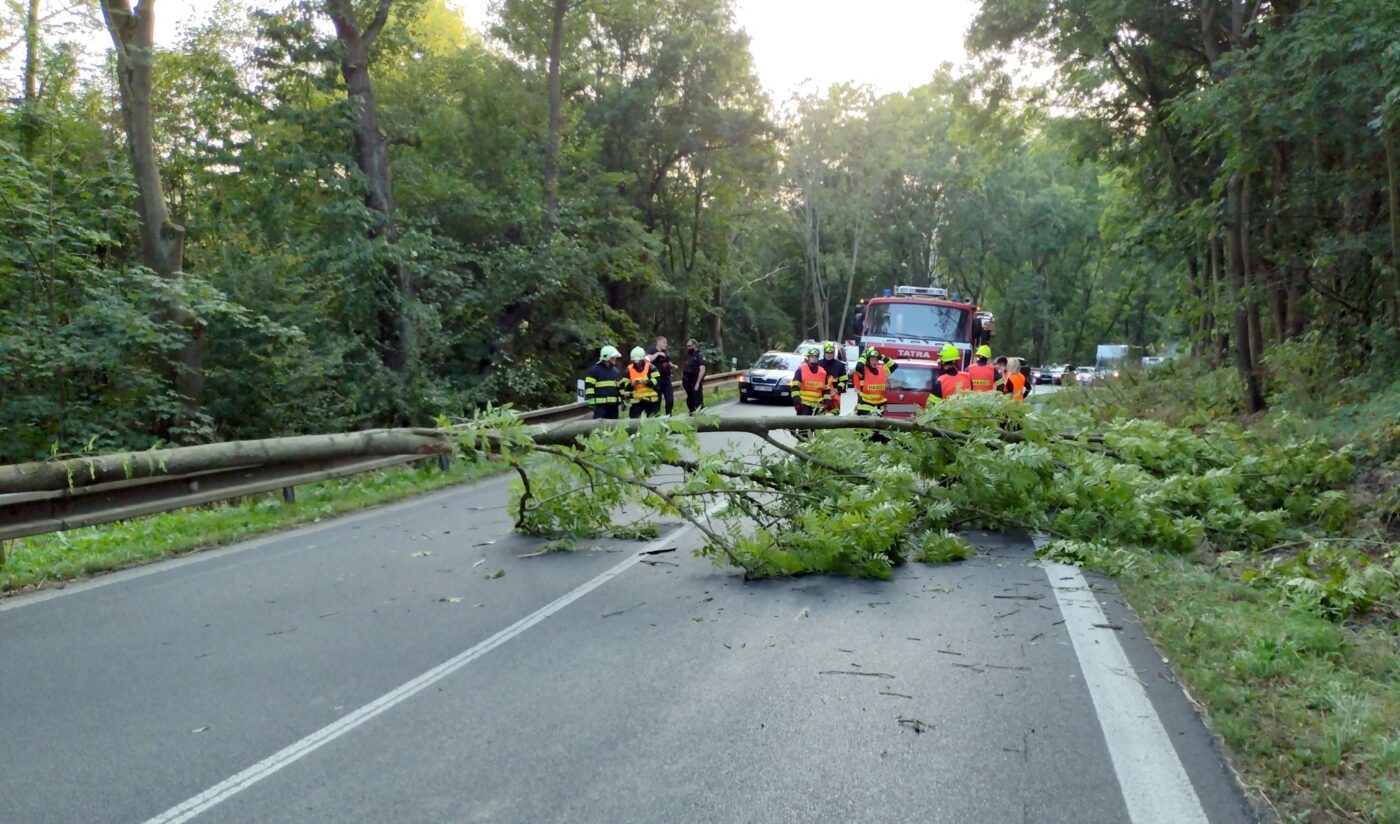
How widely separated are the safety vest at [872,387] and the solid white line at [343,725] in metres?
8.28

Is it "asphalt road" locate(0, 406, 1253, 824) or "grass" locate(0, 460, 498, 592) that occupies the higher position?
"grass" locate(0, 460, 498, 592)

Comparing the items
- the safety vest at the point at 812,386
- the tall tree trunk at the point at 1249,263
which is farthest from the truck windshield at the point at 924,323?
the safety vest at the point at 812,386

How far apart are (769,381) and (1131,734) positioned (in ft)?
88.0

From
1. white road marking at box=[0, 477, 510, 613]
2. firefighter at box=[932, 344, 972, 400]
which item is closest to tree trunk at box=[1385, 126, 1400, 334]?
firefighter at box=[932, 344, 972, 400]

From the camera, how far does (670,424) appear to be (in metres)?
7.90

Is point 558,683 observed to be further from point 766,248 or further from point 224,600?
point 766,248

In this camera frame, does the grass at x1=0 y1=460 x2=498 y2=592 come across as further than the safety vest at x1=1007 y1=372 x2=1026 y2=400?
No

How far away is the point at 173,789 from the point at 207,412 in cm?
1412

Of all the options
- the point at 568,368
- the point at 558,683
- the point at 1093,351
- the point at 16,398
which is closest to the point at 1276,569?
the point at 558,683

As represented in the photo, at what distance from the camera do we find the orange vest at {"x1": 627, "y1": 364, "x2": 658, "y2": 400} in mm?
16703

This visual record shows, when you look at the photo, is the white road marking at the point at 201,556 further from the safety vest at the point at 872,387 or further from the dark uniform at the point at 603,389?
the safety vest at the point at 872,387

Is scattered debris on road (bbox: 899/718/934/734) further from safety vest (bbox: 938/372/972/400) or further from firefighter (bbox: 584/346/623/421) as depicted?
firefighter (bbox: 584/346/623/421)

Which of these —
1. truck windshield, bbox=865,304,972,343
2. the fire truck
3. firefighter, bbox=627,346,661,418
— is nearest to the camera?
firefighter, bbox=627,346,661,418

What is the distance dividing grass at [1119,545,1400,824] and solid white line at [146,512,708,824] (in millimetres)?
3689
